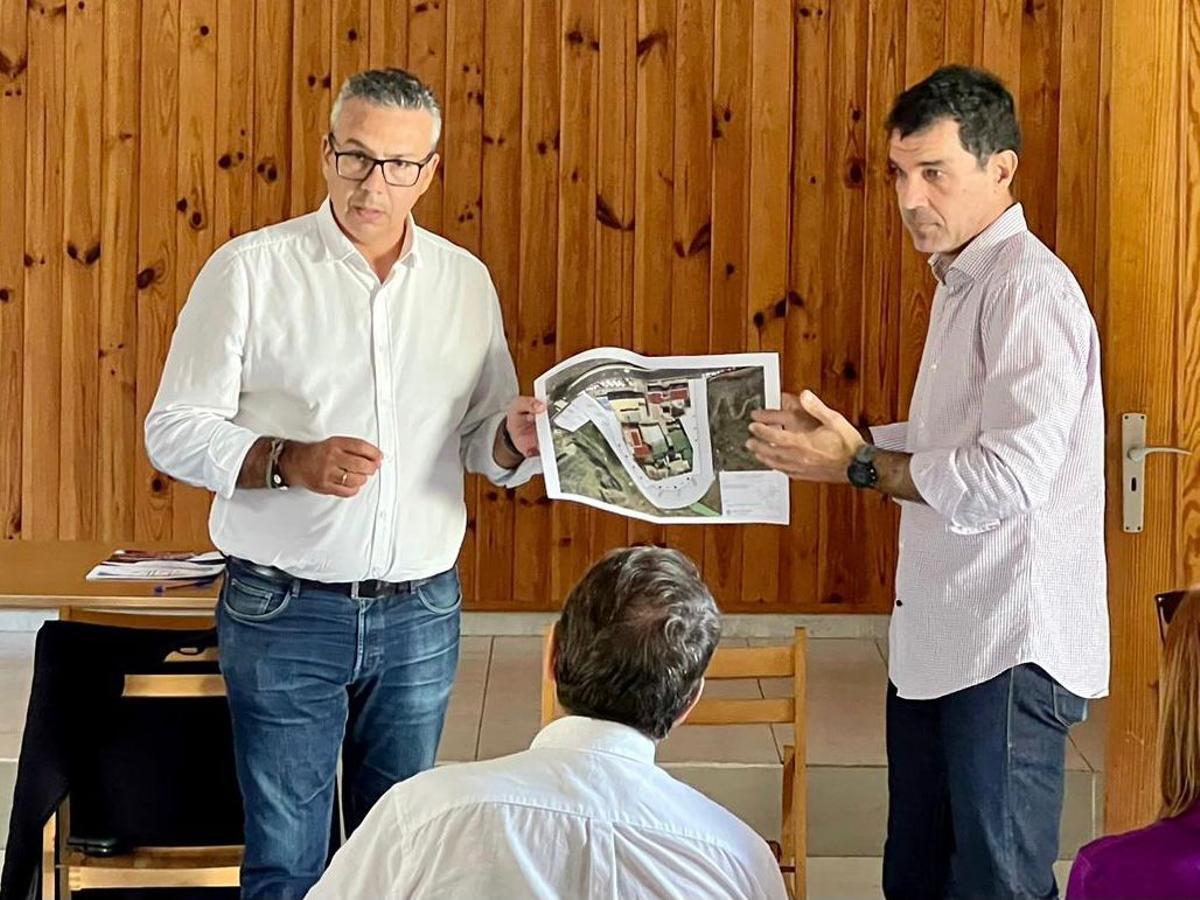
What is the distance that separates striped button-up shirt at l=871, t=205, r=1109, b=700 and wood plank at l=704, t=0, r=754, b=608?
2.45 m

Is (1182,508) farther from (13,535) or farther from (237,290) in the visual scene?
(13,535)

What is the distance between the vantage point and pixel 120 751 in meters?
2.84

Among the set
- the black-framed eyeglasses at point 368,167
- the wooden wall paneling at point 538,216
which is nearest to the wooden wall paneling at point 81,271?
A: the wooden wall paneling at point 538,216

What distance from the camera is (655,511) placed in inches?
104

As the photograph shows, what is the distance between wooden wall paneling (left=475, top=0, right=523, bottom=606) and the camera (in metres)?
4.87

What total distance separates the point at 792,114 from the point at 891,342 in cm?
76

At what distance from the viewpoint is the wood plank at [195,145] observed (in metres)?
4.86

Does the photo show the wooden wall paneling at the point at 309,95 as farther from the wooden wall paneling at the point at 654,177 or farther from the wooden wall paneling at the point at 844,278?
the wooden wall paneling at the point at 844,278

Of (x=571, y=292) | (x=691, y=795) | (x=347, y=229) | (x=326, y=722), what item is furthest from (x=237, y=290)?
(x=571, y=292)

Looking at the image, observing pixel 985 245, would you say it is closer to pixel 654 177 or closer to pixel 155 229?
pixel 654 177

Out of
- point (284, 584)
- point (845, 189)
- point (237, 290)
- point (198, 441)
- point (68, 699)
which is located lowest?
point (68, 699)

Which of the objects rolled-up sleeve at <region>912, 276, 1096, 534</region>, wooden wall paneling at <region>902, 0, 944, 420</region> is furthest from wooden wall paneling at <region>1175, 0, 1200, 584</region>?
wooden wall paneling at <region>902, 0, 944, 420</region>

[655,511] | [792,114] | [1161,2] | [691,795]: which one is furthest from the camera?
[792,114]

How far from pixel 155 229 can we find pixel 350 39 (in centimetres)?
83
